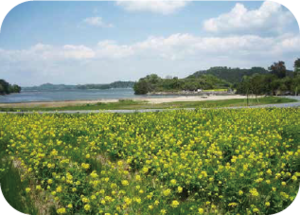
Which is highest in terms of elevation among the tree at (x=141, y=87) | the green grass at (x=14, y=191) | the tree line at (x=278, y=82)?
the tree at (x=141, y=87)

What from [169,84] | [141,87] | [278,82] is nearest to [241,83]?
[278,82]

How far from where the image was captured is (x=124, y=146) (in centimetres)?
793

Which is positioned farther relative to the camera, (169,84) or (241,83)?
(169,84)

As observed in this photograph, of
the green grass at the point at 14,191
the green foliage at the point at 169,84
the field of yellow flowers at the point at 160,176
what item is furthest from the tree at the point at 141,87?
the green grass at the point at 14,191

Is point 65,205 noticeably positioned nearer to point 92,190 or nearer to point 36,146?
point 92,190

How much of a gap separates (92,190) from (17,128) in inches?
211

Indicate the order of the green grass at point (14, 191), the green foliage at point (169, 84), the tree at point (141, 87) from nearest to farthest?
the green grass at point (14, 191) → the tree at point (141, 87) → the green foliage at point (169, 84)

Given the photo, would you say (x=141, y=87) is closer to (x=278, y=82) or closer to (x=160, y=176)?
Answer: (x=278, y=82)

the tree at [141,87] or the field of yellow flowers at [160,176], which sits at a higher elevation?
the tree at [141,87]

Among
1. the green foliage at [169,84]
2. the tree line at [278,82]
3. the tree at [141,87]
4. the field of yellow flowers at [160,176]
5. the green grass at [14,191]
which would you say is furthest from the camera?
the green foliage at [169,84]

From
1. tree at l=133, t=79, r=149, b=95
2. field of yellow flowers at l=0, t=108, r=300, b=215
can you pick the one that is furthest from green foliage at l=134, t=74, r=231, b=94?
field of yellow flowers at l=0, t=108, r=300, b=215

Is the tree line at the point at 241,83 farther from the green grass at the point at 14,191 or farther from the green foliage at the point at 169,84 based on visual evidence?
the green grass at the point at 14,191

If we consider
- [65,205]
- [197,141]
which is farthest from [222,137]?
[65,205]

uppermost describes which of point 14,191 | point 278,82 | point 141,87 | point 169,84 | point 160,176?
point 169,84
